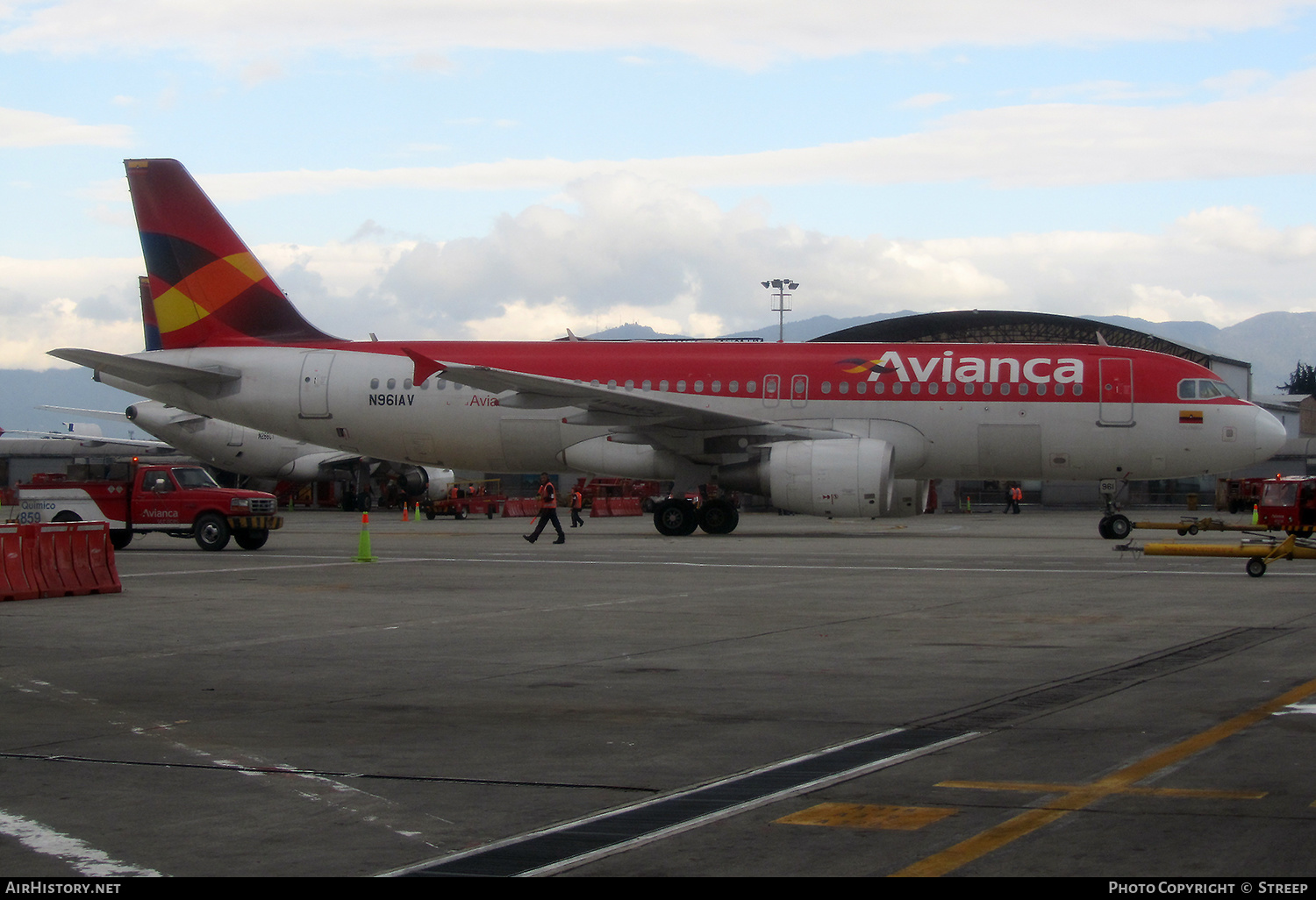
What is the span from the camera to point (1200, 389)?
26922mm

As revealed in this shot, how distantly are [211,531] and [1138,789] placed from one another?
20791mm

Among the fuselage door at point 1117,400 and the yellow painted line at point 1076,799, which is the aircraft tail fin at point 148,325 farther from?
the yellow painted line at point 1076,799

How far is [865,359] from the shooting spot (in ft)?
90.8

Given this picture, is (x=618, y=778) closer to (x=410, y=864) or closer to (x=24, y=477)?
(x=410, y=864)

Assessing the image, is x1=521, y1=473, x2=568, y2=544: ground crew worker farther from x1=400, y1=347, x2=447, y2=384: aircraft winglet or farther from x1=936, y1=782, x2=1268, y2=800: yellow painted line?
x1=936, y1=782, x2=1268, y2=800: yellow painted line

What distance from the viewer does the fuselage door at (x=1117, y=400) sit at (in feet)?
87.8

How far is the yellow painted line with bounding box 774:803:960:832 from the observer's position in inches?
213

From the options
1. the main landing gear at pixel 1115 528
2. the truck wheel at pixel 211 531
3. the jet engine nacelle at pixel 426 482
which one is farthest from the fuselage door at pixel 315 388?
the jet engine nacelle at pixel 426 482

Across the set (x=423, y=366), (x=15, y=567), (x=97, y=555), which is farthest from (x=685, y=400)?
(x=15, y=567)

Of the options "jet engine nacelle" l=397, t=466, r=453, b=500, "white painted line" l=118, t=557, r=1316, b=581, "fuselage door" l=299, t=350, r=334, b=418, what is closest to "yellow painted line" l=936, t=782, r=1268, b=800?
"white painted line" l=118, t=557, r=1316, b=581

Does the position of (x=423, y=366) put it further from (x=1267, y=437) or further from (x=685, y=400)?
(x=1267, y=437)

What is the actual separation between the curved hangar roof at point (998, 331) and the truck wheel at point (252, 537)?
4465 cm

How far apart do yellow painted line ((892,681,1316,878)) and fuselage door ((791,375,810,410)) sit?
19597 mm

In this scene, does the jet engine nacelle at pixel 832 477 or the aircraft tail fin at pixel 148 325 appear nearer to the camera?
the jet engine nacelle at pixel 832 477
